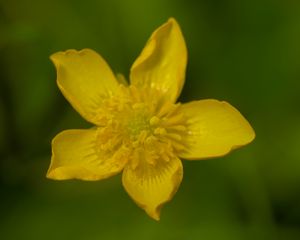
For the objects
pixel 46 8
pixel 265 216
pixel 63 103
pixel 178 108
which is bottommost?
pixel 265 216

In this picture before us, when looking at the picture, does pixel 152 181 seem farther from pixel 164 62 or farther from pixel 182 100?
pixel 182 100

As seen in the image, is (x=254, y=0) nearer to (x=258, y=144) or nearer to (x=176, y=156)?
(x=258, y=144)

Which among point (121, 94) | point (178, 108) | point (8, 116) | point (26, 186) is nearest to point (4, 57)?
point (8, 116)

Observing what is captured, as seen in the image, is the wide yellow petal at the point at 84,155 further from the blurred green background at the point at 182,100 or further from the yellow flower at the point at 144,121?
the blurred green background at the point at 182,100

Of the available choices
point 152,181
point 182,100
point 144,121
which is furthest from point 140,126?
point 182,100

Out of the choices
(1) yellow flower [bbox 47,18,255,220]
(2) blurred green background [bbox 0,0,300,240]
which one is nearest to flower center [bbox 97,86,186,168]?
(1) yellow flower [bbox 47,18,255,220]

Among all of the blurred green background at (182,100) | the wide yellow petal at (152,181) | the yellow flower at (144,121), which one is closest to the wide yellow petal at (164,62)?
the yellow flower at (144,121)

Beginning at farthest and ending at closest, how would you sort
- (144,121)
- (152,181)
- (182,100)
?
(182,100)
(144,121)
(152,181)
